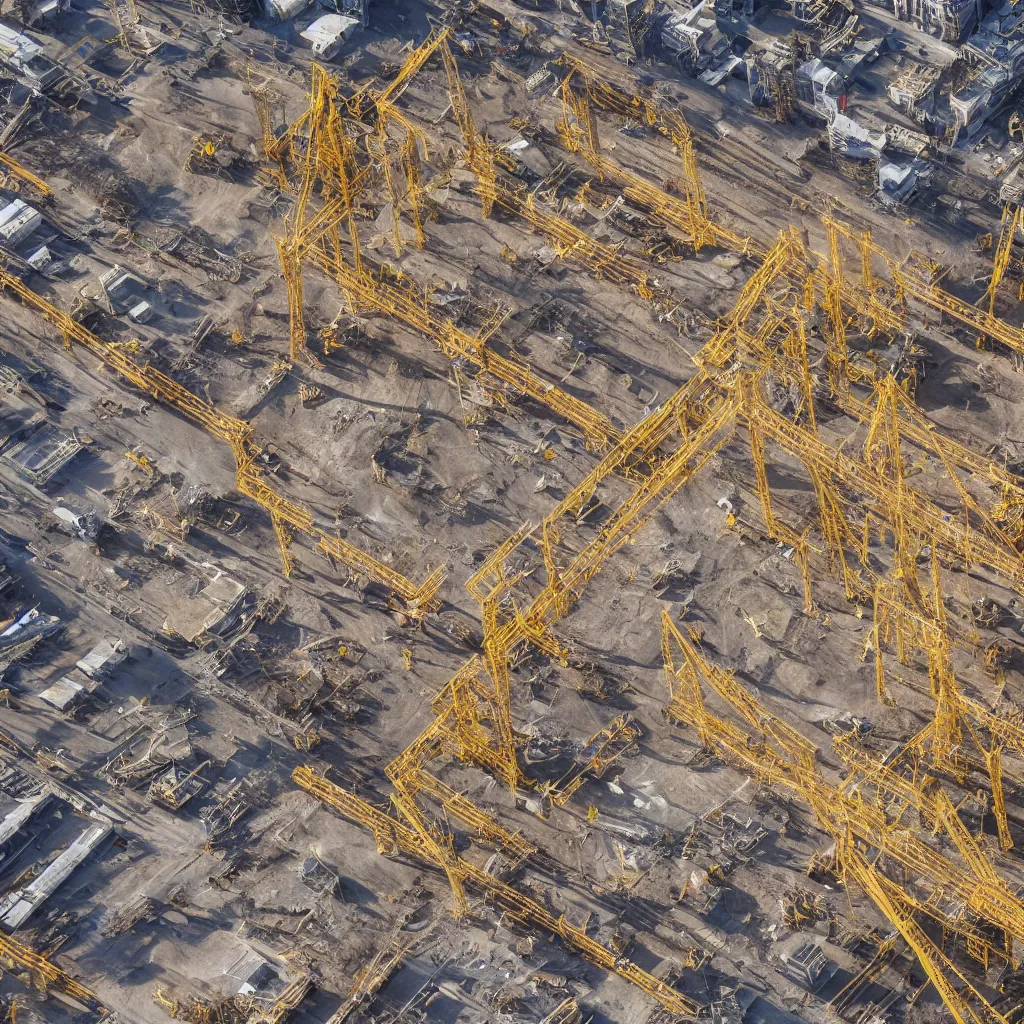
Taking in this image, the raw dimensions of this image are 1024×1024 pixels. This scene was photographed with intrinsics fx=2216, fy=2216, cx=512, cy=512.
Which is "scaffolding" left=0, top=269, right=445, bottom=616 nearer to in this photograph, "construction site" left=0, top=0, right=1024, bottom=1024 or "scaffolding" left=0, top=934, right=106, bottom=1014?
"construction site" left=0, top=0, right=1024, bottom=1024

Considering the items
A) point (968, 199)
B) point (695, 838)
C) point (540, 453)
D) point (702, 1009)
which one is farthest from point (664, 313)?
point (702, 1009)

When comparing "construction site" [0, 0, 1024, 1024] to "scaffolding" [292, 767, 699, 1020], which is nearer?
"scaffolding" [292, 767, 699, 1020]

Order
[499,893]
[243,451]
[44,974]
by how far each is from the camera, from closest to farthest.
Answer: [44,974], [499,893], [243,451]

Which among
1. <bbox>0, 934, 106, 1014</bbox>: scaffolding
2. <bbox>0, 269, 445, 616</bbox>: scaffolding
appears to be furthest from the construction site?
<bbox>0, 269, 445, 616</bbox>: scaffolding

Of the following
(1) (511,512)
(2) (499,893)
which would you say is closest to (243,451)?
(1) (511,512)

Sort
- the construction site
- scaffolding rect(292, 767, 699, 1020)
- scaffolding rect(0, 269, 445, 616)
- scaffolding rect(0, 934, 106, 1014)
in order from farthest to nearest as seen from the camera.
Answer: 1. scaffolding rect(0, 269, 445, 616)
2. the construction site
3. scaffolding rect(0, 934, 106, 1014)
4. scaffolding rect(292, 767, 699, 1020)

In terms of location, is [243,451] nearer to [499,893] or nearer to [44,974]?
[499,893]

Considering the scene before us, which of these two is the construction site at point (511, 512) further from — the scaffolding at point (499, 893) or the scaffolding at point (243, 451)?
the scaffolding at point (243, 451)

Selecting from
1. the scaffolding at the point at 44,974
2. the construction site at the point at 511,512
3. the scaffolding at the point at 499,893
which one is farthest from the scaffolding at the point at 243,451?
the scaffolding at the point at 44,974

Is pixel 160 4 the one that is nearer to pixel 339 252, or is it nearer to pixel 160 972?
pixel 339 252

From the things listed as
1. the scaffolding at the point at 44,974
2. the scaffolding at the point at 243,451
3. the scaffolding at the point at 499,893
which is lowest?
the scaffolding at the point at 44,974
